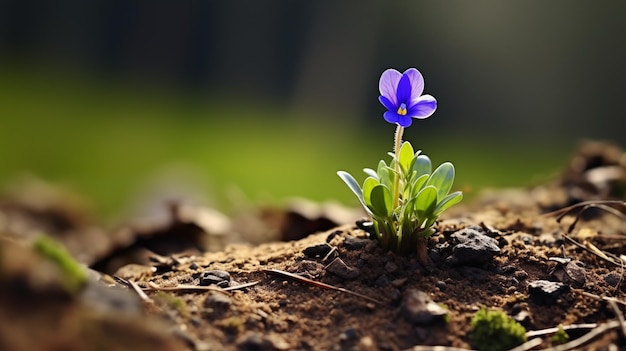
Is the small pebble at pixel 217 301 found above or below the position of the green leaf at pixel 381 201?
below

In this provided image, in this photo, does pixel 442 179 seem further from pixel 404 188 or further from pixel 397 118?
pixel 397 118

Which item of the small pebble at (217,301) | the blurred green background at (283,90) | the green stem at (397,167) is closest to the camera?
the small pebble at (217,301)

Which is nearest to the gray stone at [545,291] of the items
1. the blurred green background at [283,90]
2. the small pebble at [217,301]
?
the small pebble at [217,301]

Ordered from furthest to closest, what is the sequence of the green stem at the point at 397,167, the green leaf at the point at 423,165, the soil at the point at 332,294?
the green leaf at the point at 423,165 < the green stem at the point at 397,167 < the soil at the point at 332,294

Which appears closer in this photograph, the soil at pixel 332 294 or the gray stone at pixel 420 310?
the soil at pixel 332 294

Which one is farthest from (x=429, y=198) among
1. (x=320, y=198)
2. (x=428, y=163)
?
(x=320, y=198)

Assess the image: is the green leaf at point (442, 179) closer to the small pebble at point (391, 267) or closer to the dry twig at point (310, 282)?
the small pebble at point (391, 267)

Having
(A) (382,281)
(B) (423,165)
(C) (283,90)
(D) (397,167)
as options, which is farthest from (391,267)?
(C) (283,90)
